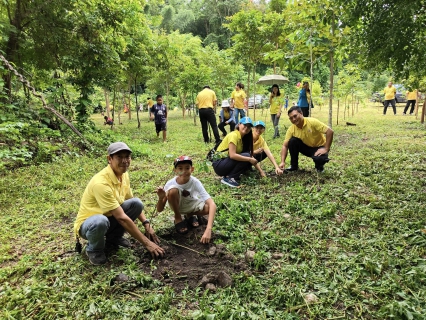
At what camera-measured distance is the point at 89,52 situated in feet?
24.4

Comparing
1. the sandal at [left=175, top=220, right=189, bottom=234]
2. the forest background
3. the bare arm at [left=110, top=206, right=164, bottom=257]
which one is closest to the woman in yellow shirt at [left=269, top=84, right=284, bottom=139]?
the forest background

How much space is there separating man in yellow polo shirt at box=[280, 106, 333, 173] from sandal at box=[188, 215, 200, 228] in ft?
6.58

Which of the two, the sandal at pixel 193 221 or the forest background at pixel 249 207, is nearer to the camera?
the forest background at pixel 249 207

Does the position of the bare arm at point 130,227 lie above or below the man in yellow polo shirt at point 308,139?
below

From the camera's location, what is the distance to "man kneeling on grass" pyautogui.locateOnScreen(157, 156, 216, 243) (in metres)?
2.94

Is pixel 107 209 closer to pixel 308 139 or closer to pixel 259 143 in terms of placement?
pixel 259 143

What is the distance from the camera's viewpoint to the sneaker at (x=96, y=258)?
2.61 m

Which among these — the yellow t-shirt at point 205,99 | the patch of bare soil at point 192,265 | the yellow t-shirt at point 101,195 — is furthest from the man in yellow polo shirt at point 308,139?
the yellow t-shirt at point 205,99

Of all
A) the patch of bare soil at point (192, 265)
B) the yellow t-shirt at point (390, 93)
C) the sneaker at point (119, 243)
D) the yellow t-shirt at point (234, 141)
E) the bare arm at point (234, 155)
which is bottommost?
the patch of bare soil at point (192, 265)

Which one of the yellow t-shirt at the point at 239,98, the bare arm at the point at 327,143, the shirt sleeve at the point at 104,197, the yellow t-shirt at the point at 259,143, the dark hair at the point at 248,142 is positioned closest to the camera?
the shirt sleeve at the point at 104,197

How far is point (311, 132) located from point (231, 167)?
4.89ft

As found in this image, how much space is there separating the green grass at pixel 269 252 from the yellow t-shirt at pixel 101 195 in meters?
0.49

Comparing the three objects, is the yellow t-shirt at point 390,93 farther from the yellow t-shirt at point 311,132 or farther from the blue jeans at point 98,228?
the blue jeans at point 98,228

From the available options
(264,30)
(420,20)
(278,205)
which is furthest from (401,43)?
(264,30)
